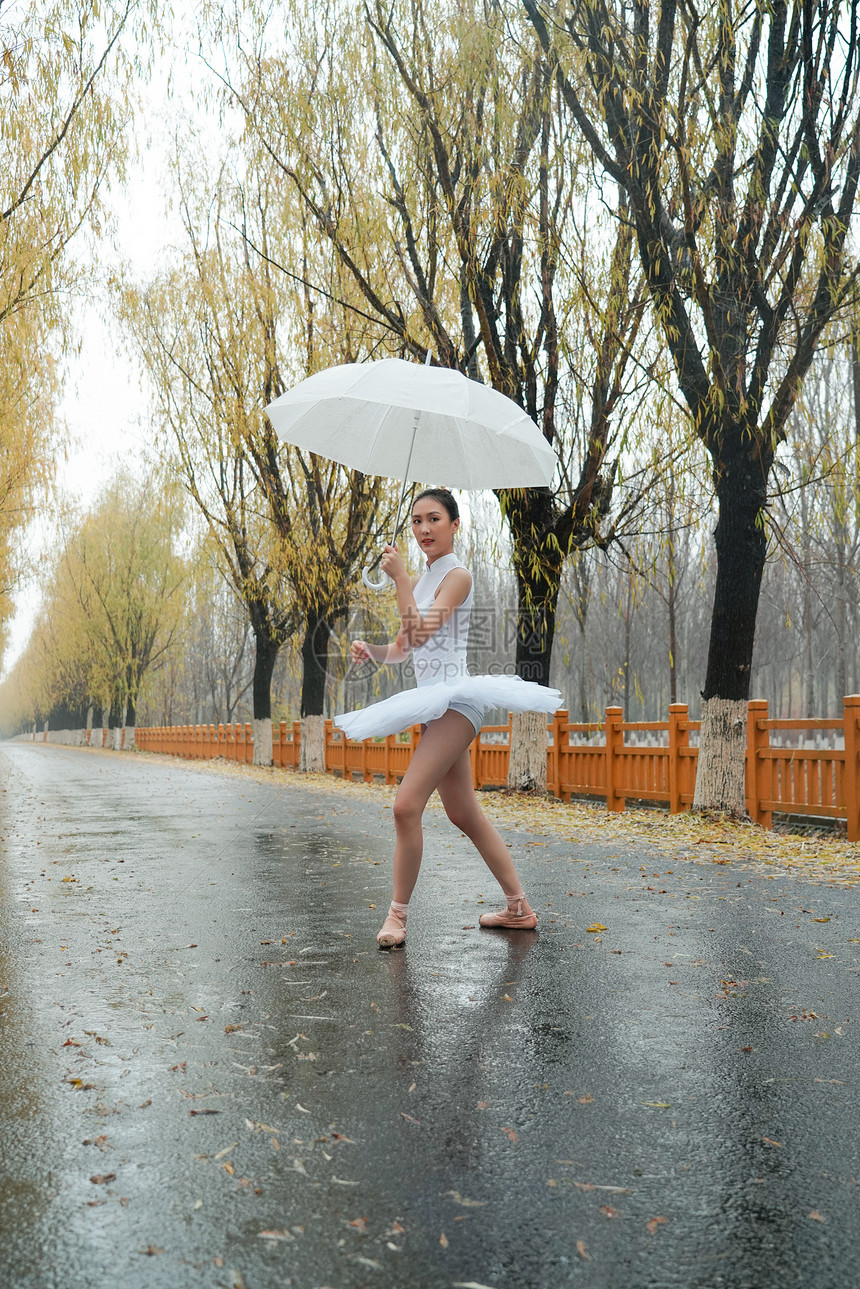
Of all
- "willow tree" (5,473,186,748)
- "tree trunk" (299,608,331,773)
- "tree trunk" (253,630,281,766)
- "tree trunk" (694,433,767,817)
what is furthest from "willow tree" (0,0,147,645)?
"willow tree" (5,473,186,748)

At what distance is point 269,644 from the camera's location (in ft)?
87.2

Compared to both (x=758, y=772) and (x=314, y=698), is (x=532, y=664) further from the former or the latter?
(x=314, y=698)

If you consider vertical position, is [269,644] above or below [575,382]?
below

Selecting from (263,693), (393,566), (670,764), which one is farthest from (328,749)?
(393,566)

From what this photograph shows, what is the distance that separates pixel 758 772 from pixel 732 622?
1546mm

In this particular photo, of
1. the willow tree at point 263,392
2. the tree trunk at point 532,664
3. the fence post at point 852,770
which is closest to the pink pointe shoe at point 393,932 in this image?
the fence post at point 852,770

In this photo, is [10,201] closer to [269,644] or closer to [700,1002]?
[700,1002]

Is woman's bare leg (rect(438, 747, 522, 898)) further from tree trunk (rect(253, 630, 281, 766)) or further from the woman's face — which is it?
tree trunk (rect(253, 630, 281, 766))

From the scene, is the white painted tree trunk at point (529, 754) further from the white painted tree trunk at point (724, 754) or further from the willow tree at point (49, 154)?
the willow tree at point (49, 154)

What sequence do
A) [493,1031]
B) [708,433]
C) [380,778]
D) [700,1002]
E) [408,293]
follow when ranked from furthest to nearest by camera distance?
1. [380,778]
2. [408,293]
3. [708,433]
4. [700,1002]
5. [493,1031]

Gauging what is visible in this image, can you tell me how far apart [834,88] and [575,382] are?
4231mm

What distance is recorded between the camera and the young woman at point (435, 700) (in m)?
4.36

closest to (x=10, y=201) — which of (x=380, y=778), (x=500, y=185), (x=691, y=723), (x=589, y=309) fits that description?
(x=500, y=185)

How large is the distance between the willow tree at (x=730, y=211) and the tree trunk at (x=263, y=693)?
1745 centimetres
